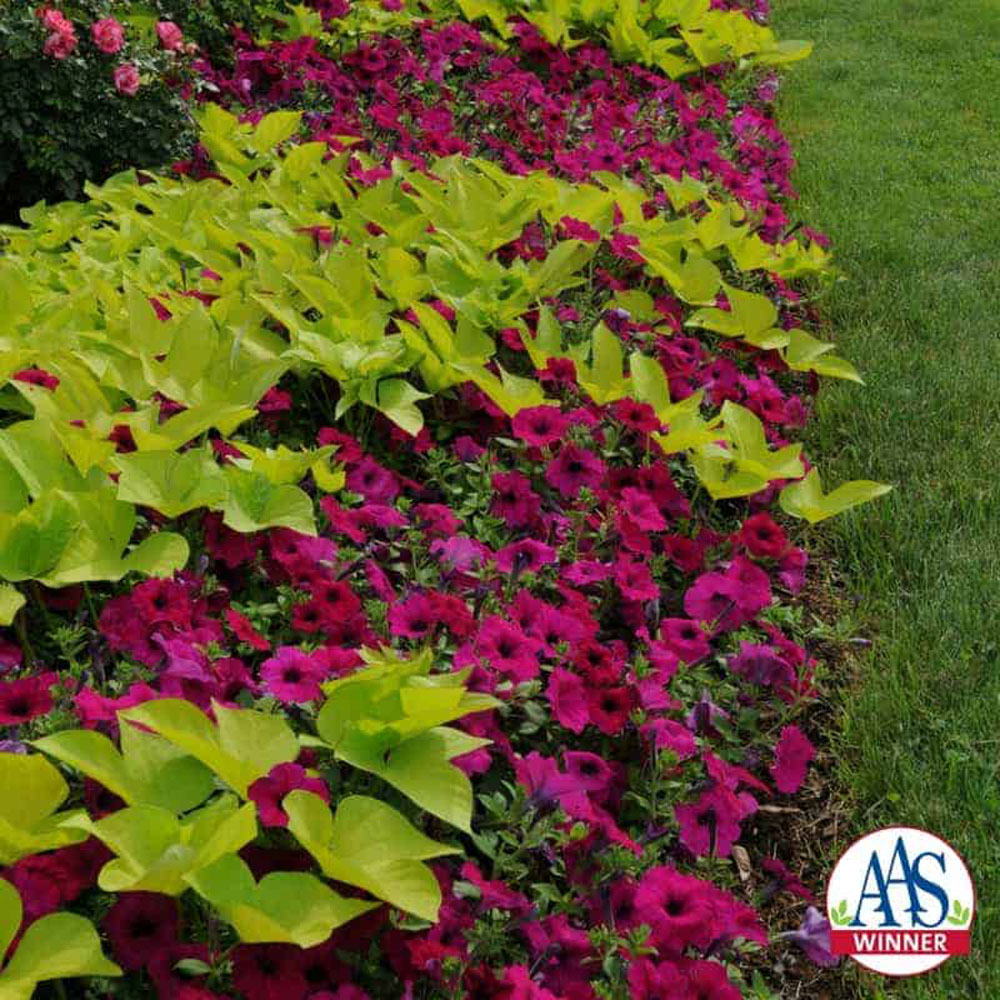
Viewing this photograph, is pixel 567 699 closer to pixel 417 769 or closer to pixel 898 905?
pixel 417 769

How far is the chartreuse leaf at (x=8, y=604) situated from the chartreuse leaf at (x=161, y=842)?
0.43m

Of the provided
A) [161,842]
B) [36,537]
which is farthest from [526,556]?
[161,842]

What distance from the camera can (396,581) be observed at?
7.31 feet

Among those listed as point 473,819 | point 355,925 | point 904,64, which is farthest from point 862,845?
point 904,64

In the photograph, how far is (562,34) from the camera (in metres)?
5.14

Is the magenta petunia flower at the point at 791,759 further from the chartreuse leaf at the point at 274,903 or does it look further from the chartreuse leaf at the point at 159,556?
the chartreuse leaf at the point at 159,556

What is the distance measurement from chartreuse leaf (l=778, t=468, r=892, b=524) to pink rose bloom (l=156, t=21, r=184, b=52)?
247 cm

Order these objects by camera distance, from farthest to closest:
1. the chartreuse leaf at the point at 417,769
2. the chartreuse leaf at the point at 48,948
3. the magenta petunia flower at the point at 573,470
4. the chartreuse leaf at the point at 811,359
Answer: the chartreuse leaf at the point at 811,359 → the magenta petunia flower at the point at 573,470 → the chartreuse leaf at the point at 417,769 → the chartreuse leaf at the point at 48,948

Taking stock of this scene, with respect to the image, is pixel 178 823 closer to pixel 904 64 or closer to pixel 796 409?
pixel 796 409

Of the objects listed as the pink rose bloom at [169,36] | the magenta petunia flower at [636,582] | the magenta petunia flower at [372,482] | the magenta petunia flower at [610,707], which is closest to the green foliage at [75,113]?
the pink rose bloom at [169,36]

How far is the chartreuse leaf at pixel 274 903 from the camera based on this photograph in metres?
1.32

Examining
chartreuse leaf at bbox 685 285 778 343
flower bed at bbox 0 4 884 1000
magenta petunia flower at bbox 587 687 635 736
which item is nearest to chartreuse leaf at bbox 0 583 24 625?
flower bed at bbox 0 4 884 1000

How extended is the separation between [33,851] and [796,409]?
2152 mm

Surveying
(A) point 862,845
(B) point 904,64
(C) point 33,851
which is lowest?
(A) point 862,845
